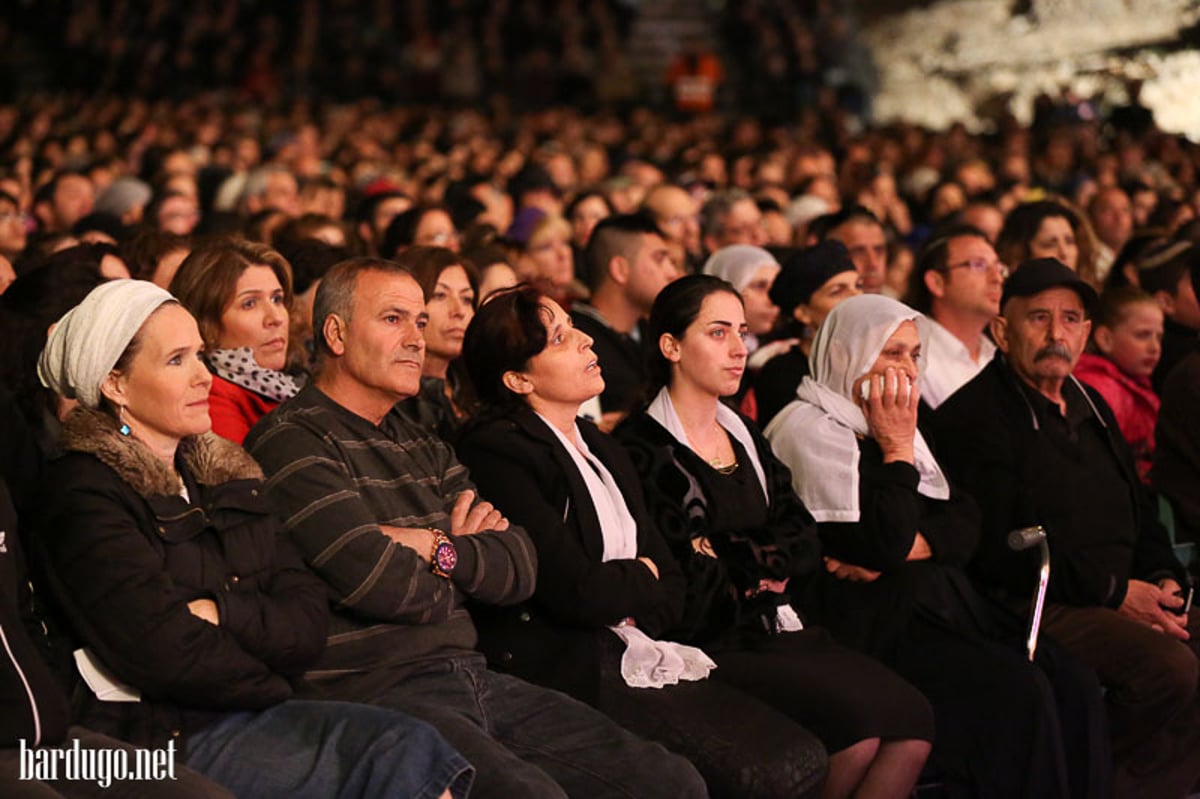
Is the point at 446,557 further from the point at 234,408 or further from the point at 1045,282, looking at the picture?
the point at 1045,282

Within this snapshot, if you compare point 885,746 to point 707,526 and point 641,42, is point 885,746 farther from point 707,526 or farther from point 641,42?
point 641,42

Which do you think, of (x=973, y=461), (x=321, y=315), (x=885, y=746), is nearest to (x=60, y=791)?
(x=321, y=315)

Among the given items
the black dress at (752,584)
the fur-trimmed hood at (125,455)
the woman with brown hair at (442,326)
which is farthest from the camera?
the woman with brown hair at (442,326)

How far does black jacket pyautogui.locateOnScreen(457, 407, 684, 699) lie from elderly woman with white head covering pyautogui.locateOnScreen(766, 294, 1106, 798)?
64 centimetres

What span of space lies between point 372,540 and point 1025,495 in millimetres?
2104

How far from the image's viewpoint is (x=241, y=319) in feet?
15.6

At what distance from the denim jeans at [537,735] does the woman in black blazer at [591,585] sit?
0.65 ft

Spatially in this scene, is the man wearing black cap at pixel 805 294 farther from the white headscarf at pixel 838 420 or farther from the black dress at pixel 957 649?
the black dress at pixel 957 649

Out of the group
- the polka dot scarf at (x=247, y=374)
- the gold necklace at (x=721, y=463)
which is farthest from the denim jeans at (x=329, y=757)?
the gold necklace at (x=721, y=463)

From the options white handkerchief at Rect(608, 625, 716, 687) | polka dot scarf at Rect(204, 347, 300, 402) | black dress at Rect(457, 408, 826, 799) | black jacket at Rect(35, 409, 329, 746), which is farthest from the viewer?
polka dot scarf at Rect(204, 347, 300, 402)

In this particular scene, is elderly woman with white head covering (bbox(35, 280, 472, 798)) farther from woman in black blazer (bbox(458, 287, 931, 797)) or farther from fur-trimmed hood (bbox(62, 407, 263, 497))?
woman in black blazer (bbox(458, 287, 931, 797))

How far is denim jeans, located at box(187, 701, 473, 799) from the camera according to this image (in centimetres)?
348

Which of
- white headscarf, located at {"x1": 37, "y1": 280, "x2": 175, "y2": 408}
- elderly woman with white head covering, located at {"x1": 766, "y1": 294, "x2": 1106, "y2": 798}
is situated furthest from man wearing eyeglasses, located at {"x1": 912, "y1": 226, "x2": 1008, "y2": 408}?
white headscarf, located at {"x1": 37, "y1": 280, "x2": 175, "y2": 408}

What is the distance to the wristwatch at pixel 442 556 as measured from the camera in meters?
3.89
